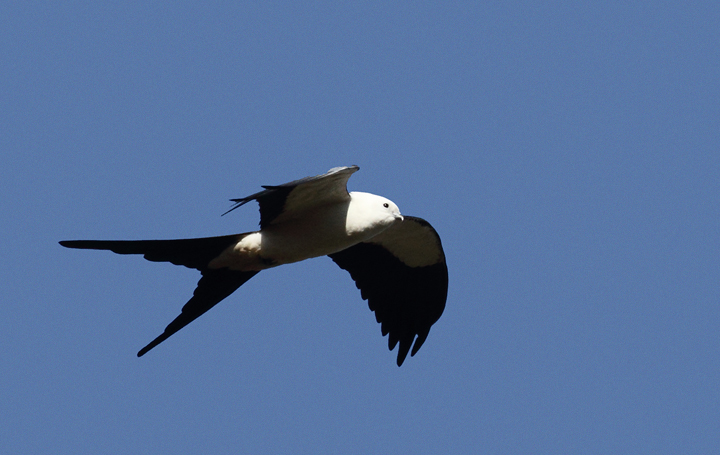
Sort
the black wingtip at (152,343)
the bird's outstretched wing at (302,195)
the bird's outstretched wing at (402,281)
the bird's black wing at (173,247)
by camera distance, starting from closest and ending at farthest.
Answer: the bird's outstretched wing at (302,195) → the bird's black wing at (173,247) → the black wingtip at (152,343) → the bird's outstretched wing at (402,281)

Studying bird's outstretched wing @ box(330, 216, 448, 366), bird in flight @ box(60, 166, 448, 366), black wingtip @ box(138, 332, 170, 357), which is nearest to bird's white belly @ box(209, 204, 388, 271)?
bird in flight @ box(60, 166, 448, 366)

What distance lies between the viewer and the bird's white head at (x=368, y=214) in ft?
25.0

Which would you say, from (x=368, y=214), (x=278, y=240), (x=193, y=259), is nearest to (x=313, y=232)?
(x=278, y=240)

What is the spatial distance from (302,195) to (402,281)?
219 cm

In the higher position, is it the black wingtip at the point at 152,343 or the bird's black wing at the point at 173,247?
the bird's black wing at the point at 173,247

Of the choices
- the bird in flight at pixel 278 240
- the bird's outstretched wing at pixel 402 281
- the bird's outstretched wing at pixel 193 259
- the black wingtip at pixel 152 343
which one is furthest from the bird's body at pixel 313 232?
the bird's outstretched wing at pixel 402 281

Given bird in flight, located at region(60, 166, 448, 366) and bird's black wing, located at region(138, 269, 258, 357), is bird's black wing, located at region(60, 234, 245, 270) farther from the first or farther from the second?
bird's black wing, located at region(138, 269, 258, 357)

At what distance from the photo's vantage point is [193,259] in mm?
7688

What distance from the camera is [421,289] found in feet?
30.6

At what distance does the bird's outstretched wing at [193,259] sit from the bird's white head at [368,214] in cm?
98

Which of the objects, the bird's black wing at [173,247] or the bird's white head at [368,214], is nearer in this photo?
the bird's black wing at [173,247]

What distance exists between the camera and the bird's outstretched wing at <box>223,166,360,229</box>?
23.2ft

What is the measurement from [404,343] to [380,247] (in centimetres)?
108

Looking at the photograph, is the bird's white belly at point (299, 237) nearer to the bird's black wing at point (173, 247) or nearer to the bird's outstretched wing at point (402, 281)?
the bird's black wing at point (173, 247)
